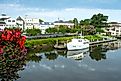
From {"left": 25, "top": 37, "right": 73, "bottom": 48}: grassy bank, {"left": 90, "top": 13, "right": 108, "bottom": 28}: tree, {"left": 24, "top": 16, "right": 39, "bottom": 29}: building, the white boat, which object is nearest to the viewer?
{"left": 25, "top": 37, "right": 73, "bottom": 48}: grassy bank

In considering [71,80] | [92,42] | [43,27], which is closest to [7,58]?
[71,80]

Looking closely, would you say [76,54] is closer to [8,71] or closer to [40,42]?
[40,42]

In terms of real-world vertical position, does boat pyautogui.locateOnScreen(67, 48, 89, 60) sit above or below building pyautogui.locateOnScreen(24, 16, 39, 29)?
below

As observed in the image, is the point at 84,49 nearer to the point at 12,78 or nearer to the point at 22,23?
the point at 12,78

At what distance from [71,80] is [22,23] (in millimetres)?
63329

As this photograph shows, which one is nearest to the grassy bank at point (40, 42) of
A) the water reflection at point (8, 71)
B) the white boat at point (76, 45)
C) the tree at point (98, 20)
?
the white boat at point (76, 45)

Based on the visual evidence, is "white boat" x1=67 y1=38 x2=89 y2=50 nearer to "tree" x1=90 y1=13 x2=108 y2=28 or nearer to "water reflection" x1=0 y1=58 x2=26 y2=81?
"water reflection" x1=0 y1=58 x2=26 y2=81

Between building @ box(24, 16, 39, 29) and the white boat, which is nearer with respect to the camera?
the white boat

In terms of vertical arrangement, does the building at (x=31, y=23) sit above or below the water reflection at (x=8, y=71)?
above

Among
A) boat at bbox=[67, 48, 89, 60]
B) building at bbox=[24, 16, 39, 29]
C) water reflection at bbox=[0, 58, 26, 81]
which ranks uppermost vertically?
building at bbox=[24, 16, 39, 29]

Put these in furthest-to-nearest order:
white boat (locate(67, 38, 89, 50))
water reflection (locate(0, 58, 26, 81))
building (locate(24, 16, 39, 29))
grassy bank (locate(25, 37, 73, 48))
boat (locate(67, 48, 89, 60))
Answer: building (locate(24, 16, 39, 29)), white boat (locate(67, 38, 89, 50)), grassy bank (locate(25, 37, 73, 48)), boat (locate(67, 48, 89, 60)), water reflection (locate(0, 58, 26, 81))

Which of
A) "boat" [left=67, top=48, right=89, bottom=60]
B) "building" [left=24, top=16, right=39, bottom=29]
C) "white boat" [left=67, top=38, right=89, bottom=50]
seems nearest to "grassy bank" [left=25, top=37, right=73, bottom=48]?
"white boat" [left=67, top=38, right=89, bottom=50]

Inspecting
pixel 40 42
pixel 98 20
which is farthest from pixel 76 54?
pixel 98 20

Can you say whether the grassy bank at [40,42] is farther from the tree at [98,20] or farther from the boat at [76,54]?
the tree at [98,20]
